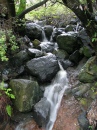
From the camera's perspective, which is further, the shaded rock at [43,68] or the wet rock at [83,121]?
the shaded rock at [43,68]

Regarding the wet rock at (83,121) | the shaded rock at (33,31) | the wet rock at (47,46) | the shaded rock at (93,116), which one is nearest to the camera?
the shaded rock at (93,116)

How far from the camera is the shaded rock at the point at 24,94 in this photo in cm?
586

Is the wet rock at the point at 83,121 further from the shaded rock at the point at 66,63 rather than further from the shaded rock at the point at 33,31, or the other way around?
the shaded rock at the point at 33,31

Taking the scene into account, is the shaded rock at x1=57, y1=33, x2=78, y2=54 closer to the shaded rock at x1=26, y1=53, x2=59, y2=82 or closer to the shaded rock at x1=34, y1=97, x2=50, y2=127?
the shaded rock at x1=26, y1=53, x2=59, y2=82

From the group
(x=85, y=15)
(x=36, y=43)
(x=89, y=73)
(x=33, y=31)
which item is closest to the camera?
(x=85, y=15)

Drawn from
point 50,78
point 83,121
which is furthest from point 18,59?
point 83,121

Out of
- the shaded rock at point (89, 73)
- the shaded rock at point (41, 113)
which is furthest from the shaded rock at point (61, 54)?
the shaded rock at point (41, 113)

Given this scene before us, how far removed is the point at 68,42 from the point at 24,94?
3301 millimetres

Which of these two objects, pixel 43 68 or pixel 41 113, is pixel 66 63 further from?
pixel 41 113

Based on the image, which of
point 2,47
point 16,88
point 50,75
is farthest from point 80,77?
point 2,47

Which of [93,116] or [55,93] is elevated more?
[93,116]

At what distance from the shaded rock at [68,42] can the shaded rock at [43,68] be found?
1314 mm

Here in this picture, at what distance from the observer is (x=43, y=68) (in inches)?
271

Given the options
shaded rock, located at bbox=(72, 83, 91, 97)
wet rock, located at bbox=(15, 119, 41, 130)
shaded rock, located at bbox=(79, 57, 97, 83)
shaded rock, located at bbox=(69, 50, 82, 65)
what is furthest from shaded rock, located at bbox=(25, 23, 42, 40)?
wet rock, located at bbox=(15, 119, 41, 130)
